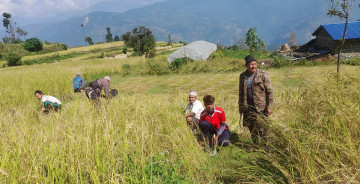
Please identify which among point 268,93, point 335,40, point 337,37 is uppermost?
point 337,37

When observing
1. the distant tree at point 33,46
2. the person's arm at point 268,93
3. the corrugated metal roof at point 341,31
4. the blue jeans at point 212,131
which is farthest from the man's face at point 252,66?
the distant tree at point 33,46

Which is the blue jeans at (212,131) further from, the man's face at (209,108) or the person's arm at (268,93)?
the person's arm at (268,93)

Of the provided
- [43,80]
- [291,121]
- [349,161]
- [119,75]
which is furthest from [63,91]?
[349,161]

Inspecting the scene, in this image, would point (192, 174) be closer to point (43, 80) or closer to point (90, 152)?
point (90, 152)

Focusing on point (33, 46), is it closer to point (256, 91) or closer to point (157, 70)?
point (157, 70)

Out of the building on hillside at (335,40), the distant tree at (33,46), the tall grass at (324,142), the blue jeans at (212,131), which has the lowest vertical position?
the blue jeans at (212,131)

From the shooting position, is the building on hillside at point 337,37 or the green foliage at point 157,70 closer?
the green foliage at point 157,70

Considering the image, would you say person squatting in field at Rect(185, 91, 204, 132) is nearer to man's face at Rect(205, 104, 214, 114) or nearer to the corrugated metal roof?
man's face at Rect(205, 104, 214, 114)

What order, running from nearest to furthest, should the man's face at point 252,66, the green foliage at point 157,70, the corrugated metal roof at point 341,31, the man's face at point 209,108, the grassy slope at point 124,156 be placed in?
the grassy slope at point 124,156 < the man's face at point 252,66 < the man's face at point 209,108 < the green foliage at point 157,70 < the corrugated metal roof at point 341,31

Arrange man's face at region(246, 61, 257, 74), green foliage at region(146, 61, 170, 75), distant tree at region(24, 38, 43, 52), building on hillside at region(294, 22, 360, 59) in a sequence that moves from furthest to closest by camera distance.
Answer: distant tree at region(24, 38, 43, 52) → building on hillside at region(294, 22, 360, 59) → green foliage at region(146, 61, 170, 75) → man's face at region(246, 61, 257, 74)

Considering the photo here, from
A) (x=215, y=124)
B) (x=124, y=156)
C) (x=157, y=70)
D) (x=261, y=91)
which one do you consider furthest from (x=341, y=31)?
(x=124, y=156)

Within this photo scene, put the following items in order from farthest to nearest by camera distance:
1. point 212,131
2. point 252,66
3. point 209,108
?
1. point 212,131
2. point 209,108
3. point 252,66

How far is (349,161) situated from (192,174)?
155 cm

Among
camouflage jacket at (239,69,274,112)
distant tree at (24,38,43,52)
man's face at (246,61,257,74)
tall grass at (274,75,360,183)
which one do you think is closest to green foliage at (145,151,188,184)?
tall grass at (274,75,360,183)
